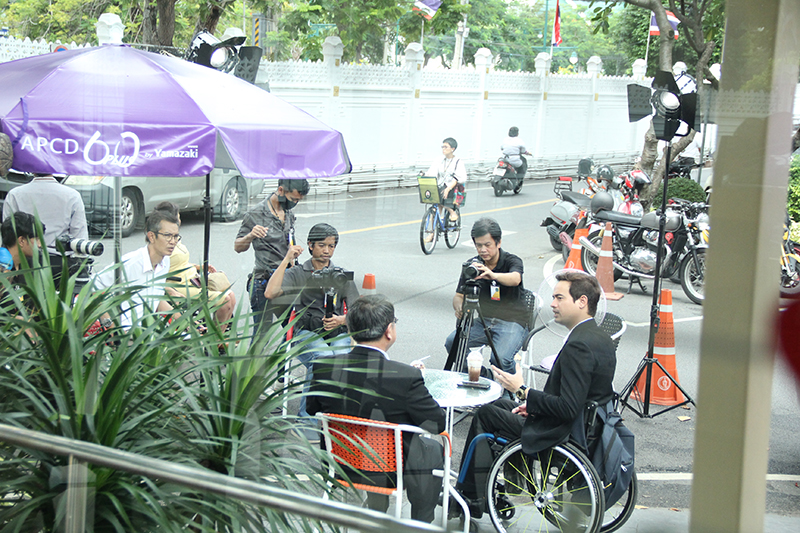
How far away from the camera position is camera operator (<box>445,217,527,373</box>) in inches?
159

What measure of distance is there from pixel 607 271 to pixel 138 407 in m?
2.63

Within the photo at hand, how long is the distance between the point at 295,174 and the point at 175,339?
1.65 meters

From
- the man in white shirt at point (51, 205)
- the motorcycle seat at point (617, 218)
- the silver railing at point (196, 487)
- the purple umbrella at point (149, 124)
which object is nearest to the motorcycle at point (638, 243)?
the motorcycle seat at point (617, 218)

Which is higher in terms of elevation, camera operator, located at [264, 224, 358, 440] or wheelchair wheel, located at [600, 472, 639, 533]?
camera operator, located at [264, 224, 358, 440]

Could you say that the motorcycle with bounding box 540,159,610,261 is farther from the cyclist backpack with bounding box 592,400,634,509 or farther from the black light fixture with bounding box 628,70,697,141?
the cyclist backpack with bounding box 592,400,634,509

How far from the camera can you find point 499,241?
13.2 ft

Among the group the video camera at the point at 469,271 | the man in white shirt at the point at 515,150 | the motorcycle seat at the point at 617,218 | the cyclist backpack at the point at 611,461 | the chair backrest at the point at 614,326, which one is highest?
the man in white shirt at the point at 515,150

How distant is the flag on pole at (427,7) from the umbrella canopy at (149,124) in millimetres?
1063

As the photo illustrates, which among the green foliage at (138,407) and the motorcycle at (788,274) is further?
the green foliage at (138,407)

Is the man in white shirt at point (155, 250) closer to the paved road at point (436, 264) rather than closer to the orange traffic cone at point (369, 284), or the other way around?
the paved road at point (436, 264)

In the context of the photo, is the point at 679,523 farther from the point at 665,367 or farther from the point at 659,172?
the point at 665,367

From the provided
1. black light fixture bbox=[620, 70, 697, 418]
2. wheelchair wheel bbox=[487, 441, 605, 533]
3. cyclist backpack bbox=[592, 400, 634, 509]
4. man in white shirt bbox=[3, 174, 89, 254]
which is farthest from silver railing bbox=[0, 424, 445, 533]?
man in white shirt bbox=[3, 174, 89, 254]

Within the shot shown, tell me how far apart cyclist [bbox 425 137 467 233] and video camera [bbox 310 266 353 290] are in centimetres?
63

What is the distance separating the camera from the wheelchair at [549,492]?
296 cm
